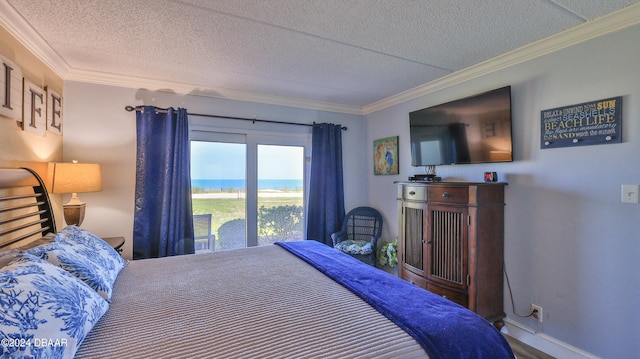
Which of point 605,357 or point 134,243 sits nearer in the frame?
point 605,357

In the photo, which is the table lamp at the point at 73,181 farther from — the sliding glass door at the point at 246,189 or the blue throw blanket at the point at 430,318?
the blue throw blanket at the point at 430,318

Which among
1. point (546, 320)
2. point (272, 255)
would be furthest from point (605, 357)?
point (272, 255)

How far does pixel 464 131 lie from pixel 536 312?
1.60 m

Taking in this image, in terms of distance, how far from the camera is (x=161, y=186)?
2975 mm

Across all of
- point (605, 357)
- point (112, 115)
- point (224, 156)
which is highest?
point (112, 115)

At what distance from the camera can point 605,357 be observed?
187 cm

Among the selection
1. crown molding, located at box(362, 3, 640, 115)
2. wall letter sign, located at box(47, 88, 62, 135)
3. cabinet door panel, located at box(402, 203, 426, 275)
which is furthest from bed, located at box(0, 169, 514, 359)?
crown molding, located at box(362, 3, 640, 115)

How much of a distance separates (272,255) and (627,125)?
253 cm

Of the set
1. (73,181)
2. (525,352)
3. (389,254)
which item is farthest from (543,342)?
(73,181)

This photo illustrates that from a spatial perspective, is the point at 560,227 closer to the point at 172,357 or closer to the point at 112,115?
the point at 172,357

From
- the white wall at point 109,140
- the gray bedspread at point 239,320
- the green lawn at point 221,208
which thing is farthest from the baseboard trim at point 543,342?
the white wall at point 109,140

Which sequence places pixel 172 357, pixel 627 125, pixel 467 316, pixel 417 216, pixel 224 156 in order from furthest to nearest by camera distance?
1. pixel 224 156
2. pixel 417 216
3. pixel 627 125
4. pixel 467 316
5. pixel 172 357

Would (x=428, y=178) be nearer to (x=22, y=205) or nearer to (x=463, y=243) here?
(x=463, y=243)

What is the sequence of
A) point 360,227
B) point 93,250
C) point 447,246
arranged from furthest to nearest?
point 360,227 → point 447,246 → point 93,250
